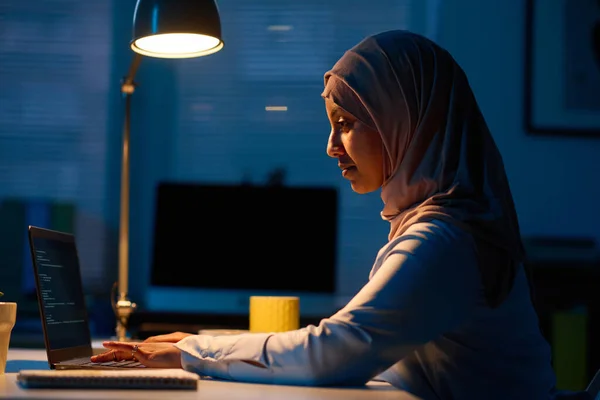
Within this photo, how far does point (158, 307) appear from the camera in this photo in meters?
2.98

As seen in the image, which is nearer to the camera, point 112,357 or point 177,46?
point 112,357

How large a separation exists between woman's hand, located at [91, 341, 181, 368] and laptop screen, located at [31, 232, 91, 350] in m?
0.12

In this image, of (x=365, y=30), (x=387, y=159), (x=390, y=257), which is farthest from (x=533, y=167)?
(x=390, y=257)

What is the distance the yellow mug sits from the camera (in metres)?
1.50

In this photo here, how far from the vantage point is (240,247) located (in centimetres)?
302

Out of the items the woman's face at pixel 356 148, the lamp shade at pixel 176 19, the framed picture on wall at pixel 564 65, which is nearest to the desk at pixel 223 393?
the woman's face at pixel 356 148

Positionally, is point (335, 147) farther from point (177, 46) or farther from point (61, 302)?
point (177, 46)

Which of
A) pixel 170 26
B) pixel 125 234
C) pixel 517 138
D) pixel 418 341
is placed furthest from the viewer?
pixel 517 138

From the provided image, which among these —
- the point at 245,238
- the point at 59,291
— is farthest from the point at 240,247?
the point at 59,291

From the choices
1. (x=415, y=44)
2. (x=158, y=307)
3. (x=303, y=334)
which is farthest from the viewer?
(x=158, y=307)

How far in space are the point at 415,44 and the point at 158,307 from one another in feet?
6.31

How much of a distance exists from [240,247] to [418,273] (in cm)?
201

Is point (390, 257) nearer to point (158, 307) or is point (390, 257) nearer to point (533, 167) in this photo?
point (158, 307)

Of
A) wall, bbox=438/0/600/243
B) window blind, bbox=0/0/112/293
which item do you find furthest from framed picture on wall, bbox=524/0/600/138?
window blind, bbox=0/0/112/293
